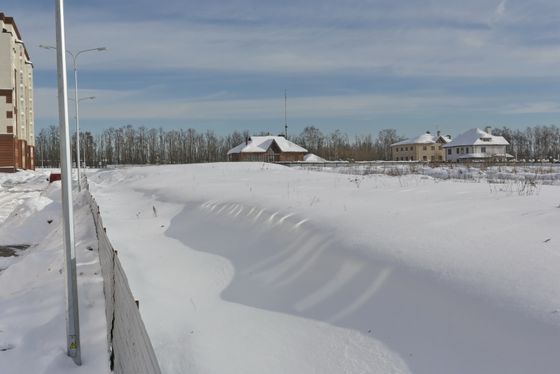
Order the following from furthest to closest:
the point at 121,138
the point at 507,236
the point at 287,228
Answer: the point at 121,138 → the point at 287,228 → the point at 507,236

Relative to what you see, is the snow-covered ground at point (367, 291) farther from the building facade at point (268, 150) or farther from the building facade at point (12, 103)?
the building facade at point (268, 150)

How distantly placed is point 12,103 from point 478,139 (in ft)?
263

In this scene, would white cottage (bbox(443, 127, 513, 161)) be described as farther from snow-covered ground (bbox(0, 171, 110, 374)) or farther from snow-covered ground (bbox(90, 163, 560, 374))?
snow-covered ground (bbox(0, 171, 110, 374))

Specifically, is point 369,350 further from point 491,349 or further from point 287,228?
point 287,228

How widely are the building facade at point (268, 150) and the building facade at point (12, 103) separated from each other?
34.8 metres

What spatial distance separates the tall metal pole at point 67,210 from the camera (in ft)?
18.0

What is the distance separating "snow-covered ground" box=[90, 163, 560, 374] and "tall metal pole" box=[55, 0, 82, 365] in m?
0.89

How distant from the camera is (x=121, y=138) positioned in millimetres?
134125

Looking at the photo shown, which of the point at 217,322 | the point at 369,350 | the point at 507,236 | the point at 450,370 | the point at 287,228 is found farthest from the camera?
the point at 287,228

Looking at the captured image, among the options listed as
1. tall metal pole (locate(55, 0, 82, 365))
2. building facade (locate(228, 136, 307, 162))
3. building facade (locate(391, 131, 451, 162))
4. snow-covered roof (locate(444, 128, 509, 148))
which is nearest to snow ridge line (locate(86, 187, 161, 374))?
tall metal pole (locate(55, 0, 82, 365))

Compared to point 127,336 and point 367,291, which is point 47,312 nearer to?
point 127,336

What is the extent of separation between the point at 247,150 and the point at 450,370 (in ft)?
274

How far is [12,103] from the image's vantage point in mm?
54219

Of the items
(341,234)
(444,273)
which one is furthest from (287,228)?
(444,273)
